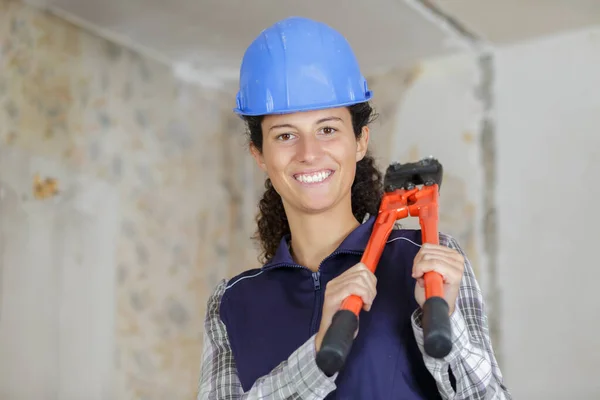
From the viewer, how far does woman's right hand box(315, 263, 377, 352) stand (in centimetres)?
107

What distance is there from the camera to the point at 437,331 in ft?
3.09

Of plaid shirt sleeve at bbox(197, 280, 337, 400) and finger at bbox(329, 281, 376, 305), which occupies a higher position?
finger at bbox(329, 281, 376, 305)

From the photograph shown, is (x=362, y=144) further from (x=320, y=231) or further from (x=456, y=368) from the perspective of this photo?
(x=456, y=368)

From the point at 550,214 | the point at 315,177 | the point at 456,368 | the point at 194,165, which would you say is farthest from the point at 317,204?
the point at 194,165

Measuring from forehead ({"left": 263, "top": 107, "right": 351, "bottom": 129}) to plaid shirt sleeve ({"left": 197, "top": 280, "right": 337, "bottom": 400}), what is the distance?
1.21ft

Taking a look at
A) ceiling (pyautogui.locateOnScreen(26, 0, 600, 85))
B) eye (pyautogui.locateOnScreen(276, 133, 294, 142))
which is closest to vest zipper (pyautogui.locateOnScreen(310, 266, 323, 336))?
eye (pyautogui.locateOnScreen(276, 133, 294, 142))

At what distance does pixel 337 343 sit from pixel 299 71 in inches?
20.5

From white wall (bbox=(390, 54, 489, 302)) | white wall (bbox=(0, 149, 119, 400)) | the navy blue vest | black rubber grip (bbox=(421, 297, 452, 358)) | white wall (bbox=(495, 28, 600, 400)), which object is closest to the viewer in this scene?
black rubber grip (bbox=(421, 297, 452, 358))

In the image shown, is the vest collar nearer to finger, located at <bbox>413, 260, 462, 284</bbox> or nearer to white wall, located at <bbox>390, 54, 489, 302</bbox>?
finger, located at <bbox>413, 260, 462, 284</bbox>

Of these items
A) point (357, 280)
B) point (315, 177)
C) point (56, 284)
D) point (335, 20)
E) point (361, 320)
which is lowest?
point (56, 284)

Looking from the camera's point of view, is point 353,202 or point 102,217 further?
point 102,217

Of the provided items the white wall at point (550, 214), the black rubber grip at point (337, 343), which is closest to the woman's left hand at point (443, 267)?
the black rubber grip at point (337, 343)

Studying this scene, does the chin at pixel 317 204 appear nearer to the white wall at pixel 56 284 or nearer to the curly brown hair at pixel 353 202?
the curly brown hair at pixel 353 202

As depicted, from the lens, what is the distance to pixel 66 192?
2445 millimetres
